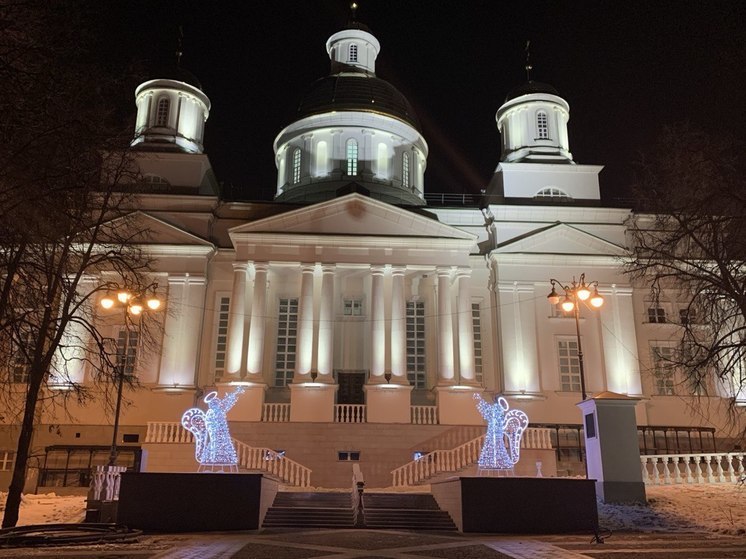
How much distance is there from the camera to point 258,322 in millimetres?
26812

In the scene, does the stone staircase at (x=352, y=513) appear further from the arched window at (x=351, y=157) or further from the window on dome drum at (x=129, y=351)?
the arched window at (x=351, y=157)

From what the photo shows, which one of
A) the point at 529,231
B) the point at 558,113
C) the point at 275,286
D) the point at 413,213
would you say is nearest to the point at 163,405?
the point at 275,286

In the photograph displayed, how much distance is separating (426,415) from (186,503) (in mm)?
13602

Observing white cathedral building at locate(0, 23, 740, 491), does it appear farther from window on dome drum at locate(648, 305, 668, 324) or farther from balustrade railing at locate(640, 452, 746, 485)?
balustrade railing at locate(640, 452, 746, 485)

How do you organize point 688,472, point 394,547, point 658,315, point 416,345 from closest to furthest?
point 394,547 < point 688,472 < point 416,345 < point 658,315

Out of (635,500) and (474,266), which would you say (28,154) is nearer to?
(635,500)

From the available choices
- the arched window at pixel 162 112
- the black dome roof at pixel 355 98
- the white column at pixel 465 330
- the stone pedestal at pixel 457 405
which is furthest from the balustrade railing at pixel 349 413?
the arched window at pixel 162 112

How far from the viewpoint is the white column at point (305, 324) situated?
26375 mm

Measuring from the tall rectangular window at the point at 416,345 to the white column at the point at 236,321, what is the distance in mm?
7214

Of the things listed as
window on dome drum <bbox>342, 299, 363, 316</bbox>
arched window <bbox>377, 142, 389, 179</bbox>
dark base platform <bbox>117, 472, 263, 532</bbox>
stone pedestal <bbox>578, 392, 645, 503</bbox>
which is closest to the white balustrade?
window on dome drum <bbox>342, 299, 363, 316</bbox>

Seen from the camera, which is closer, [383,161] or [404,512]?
[404,512]

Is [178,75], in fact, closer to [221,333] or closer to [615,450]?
[221,333]

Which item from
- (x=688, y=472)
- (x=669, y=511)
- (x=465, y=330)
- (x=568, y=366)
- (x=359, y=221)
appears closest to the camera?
(x=669, y=511)

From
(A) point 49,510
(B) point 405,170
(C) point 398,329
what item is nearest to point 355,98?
(B) point 405,170
